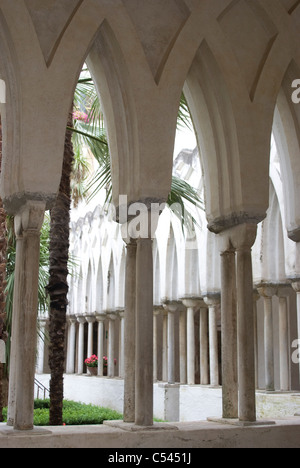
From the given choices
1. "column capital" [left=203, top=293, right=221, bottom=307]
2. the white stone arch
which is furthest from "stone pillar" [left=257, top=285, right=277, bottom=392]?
the white stone arch

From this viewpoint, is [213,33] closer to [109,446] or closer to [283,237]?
[109,446]

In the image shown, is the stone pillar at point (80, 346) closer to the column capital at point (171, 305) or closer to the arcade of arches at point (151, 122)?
the column capital at point (171, 305)

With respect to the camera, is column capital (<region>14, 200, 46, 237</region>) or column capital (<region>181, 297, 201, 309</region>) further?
column capital (<region>181, 297, 201, 309</region>)

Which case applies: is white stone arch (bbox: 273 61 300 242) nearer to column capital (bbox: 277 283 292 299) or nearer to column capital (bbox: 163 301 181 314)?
column capital (bbox: 277 283 292 299)

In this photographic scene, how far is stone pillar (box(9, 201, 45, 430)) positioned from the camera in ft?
14.7

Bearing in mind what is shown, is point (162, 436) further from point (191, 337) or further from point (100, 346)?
point (100, 346)

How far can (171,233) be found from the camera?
15484 mm

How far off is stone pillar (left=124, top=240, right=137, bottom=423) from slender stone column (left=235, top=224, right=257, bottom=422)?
35.9 inches

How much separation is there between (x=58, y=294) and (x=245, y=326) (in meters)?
4.69

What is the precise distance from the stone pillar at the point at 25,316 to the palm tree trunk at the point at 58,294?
4.64m

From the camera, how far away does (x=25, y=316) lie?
4633mm

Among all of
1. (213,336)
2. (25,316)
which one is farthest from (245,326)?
(213,336)

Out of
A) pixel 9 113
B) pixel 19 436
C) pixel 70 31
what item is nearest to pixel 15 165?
pixel 9 113

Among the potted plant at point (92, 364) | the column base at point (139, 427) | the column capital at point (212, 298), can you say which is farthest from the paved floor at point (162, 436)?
the potted plant at point (92, 364)
